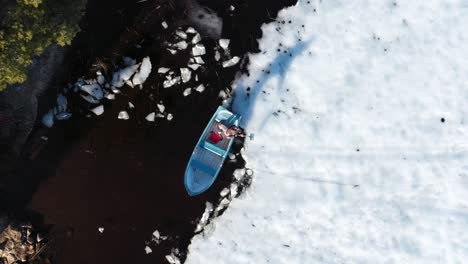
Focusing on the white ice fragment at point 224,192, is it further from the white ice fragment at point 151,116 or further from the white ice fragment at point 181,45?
Result: the white ice fragment at point 181,45

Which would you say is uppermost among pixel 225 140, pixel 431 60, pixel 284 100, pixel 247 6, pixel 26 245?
pixel 247 6

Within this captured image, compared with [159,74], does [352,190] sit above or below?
below

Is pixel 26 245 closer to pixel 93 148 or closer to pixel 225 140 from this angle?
pixel 93 148

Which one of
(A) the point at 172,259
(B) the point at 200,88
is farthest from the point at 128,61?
(A) the point at 172,259

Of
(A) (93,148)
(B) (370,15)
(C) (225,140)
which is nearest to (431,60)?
(B) (370,15)

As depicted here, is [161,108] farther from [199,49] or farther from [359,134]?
[359,134]

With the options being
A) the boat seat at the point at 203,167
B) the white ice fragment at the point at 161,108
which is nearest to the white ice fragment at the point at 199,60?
the white ice fragment at the point at 161,108

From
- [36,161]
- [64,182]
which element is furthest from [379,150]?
[36,161]
